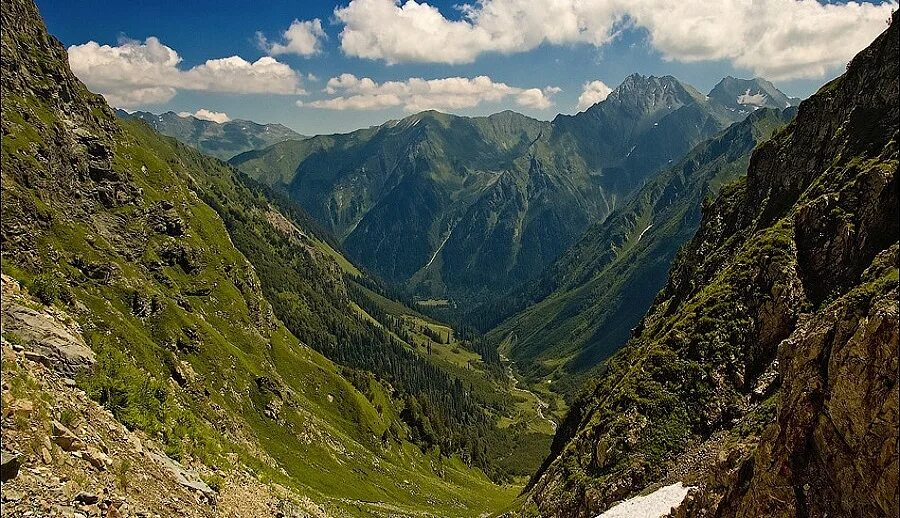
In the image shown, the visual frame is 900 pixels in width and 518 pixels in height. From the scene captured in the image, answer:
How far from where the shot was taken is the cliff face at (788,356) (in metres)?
28.0

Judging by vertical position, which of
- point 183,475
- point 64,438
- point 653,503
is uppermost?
point 64,438

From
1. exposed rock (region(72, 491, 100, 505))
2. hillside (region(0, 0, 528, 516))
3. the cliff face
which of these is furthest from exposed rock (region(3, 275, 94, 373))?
the cliff face

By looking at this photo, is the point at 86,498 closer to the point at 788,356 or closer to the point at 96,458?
the point at 96,458

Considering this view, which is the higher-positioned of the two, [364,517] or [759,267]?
[759,267]

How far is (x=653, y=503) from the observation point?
54281 mm

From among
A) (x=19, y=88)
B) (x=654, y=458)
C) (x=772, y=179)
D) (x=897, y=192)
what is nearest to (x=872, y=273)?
(x=897, y=192)

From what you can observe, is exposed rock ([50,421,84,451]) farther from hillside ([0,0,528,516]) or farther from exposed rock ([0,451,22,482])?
exposed rock ([0,451,22,482])

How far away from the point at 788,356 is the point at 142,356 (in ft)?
317

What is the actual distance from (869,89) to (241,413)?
405 ft

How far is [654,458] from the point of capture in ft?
208

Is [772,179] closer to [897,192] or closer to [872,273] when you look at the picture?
[897,192]

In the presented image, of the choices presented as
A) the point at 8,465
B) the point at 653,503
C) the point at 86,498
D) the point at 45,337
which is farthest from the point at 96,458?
the point at 653,503

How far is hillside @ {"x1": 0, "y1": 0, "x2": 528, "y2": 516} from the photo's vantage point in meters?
24.5

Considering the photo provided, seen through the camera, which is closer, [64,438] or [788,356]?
[64,438]
